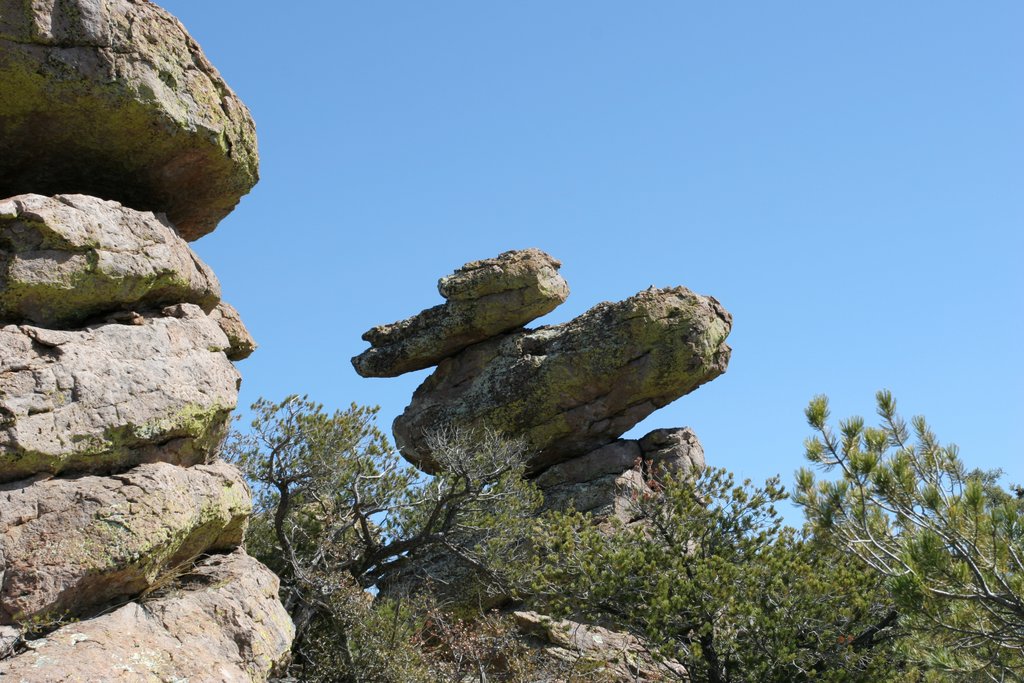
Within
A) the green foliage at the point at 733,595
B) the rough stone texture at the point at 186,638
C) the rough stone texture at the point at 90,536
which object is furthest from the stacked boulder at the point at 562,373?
the rough stone texture at the point at 90,536

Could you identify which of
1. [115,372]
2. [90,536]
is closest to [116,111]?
[115,372]

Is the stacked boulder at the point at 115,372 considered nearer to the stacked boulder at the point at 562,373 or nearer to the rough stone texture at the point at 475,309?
the stacked boulder at the point at 562,373

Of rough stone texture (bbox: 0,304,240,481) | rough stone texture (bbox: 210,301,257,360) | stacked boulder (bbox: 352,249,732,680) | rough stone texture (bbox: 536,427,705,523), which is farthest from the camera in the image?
stacked boulder (bbox: 352,249,732,680)

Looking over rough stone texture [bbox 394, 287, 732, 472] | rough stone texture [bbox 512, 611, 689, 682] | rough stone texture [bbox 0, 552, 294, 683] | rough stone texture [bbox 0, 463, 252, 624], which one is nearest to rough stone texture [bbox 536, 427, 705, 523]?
rough stone texture [bbox 394, 287, 732, 472]

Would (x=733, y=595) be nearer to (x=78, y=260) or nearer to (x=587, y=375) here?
(x=587, y=375)

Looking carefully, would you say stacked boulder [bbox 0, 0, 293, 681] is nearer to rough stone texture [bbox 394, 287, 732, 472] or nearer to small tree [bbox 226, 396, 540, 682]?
small tree [bbox 226, 396, 540, 682]

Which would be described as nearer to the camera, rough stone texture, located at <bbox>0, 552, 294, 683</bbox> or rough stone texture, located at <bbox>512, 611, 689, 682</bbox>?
rough stone texture, located at <bbox>0, 552, 294, 683</bbox>

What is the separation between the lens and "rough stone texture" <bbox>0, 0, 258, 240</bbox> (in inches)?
519

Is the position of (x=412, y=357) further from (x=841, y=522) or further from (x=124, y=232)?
(x=841, y=522)

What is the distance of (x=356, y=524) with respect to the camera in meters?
22.7

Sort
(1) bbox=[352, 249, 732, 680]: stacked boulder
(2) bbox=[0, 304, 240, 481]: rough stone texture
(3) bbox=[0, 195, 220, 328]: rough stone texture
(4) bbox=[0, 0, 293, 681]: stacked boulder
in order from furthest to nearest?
(1) bbox=[352, 249, 732, 680]: stacked boulder
(3) bbox=[0, 195, 220, 328]: rough stone texture
(2) bbox=[0, 304, 240, 481]: rough stone texture
(4) bbox=[0, 0, 293, 681]: stacked boulder

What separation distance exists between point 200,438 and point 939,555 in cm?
915

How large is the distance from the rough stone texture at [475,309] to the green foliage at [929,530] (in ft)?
43.5

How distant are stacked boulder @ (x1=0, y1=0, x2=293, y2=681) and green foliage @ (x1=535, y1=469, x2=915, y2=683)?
6.39 metres
